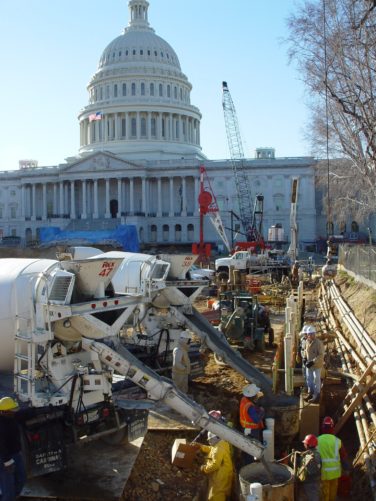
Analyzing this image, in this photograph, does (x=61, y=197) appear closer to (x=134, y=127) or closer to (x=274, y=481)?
(x=134, y=127)

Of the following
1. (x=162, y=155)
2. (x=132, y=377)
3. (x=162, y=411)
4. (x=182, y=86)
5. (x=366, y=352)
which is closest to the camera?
(x=132, y=377)

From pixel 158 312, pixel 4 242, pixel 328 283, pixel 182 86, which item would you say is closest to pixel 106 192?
pixel 4 242

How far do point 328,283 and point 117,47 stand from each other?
86.7 meters

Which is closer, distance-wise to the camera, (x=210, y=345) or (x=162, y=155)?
(x=210, y=345)

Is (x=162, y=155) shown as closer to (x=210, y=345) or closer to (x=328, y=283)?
(x=328, y=283)

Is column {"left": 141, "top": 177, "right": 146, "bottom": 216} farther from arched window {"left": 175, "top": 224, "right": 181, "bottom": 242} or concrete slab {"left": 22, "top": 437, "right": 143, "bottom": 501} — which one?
concrete slab {"left": 22, "top": 437, "right": 143, "bottom": 501}

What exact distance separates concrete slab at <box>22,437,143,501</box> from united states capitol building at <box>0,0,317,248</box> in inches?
3143

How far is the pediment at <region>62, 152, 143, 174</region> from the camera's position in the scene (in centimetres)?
9225

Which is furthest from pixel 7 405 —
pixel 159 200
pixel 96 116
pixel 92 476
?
pixel 96 116

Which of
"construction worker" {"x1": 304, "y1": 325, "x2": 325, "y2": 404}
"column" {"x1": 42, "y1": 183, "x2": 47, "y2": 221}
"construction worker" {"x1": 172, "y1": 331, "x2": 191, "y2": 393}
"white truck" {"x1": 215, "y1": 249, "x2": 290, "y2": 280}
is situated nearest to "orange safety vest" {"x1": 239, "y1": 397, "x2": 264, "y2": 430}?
"construction worker" {"x1": 304, "y1": 325, "x2": 325, "y2": 404}

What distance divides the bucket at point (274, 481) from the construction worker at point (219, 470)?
0.25m

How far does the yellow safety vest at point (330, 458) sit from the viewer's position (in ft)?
31.6

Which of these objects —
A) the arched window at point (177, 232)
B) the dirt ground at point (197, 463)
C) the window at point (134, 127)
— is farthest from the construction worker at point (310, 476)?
the window at point (134, 127)

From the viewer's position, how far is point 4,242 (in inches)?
3684
